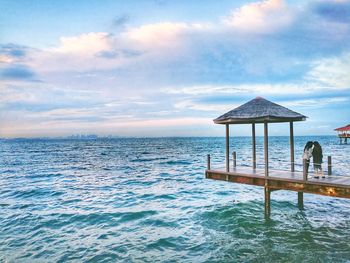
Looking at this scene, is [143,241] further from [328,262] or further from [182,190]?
[182,190]

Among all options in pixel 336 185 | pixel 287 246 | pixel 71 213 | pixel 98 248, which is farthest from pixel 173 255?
pixel 71 213

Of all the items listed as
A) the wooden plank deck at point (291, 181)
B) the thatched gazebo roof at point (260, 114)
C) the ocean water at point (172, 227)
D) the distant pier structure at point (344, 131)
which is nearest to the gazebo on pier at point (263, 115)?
the thatched gazebo roof at point (260, 114)

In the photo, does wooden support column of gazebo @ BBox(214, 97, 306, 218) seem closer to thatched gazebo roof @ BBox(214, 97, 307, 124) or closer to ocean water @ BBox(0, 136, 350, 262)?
thatched gazebo roof @ BBox(214, 97, 307, 124)

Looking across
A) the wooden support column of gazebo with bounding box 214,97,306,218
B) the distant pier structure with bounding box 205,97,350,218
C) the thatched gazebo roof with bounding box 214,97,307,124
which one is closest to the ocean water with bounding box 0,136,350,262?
the distant pier structure with bounding box 205,97,350,218

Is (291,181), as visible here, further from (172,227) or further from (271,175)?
(172,227)

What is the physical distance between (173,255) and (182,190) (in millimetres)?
13200

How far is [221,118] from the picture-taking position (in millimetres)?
14867

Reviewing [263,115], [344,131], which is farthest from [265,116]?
[344,131]

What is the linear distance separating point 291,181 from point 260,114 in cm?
334

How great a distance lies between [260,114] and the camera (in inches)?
530

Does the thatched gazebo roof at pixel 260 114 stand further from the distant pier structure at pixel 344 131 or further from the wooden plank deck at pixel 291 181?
the distant pier structure at pixel 344 131

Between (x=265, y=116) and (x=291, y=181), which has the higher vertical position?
(x=265, y=116)

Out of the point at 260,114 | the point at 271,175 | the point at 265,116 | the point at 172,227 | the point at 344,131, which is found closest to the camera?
the point at 265,116

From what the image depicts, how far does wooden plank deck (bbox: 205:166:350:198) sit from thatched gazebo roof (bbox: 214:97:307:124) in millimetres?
2649
